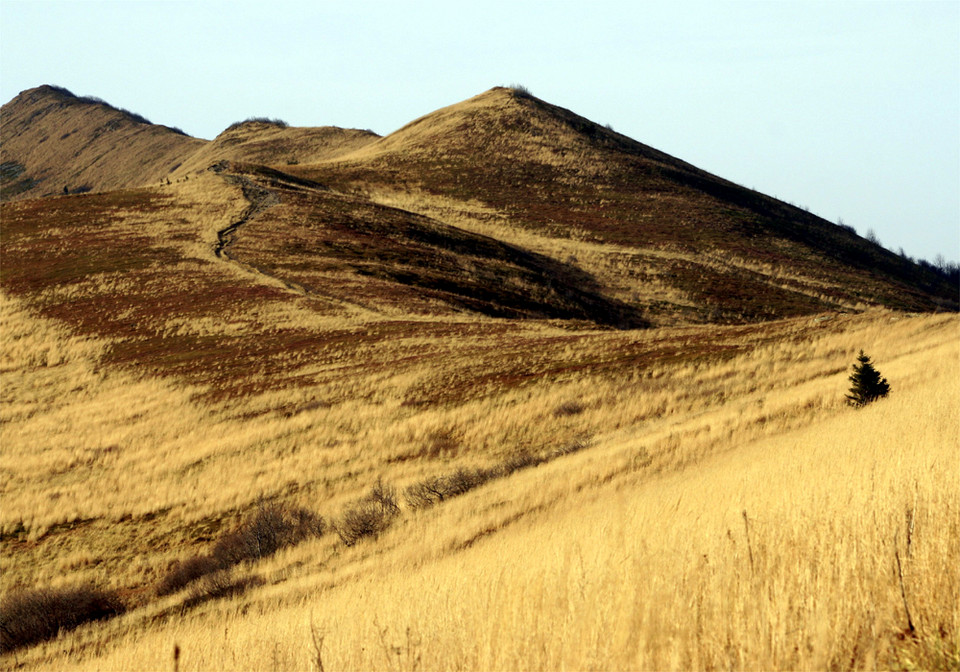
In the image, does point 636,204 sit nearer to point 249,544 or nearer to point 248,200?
point 248,200

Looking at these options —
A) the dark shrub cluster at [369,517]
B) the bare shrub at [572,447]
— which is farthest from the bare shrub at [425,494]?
the bare shrub at [572,447]

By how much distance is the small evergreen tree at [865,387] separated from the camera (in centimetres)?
1576

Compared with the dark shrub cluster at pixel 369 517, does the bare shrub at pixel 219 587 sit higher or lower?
lower

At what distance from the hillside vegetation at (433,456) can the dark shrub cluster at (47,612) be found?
6 centimetres

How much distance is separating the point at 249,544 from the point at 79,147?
170 metres

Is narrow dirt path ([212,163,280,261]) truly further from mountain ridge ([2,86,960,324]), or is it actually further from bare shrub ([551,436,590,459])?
bare shrub ([551,436,590,459])

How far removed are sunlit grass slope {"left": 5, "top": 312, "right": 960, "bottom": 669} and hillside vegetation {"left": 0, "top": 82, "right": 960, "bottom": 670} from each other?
5 centimetres

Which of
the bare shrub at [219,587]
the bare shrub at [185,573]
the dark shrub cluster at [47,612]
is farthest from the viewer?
the bare shrub at [185,573]

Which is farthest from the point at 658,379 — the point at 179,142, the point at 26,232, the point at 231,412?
the point at 179,142

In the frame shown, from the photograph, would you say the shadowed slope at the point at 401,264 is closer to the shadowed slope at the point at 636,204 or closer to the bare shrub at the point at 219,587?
the shadowed slope at the point at 636,204

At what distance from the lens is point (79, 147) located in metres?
161

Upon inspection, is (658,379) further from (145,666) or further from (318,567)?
(145,666)

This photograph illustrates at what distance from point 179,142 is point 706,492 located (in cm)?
16619

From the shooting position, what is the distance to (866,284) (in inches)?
2923
